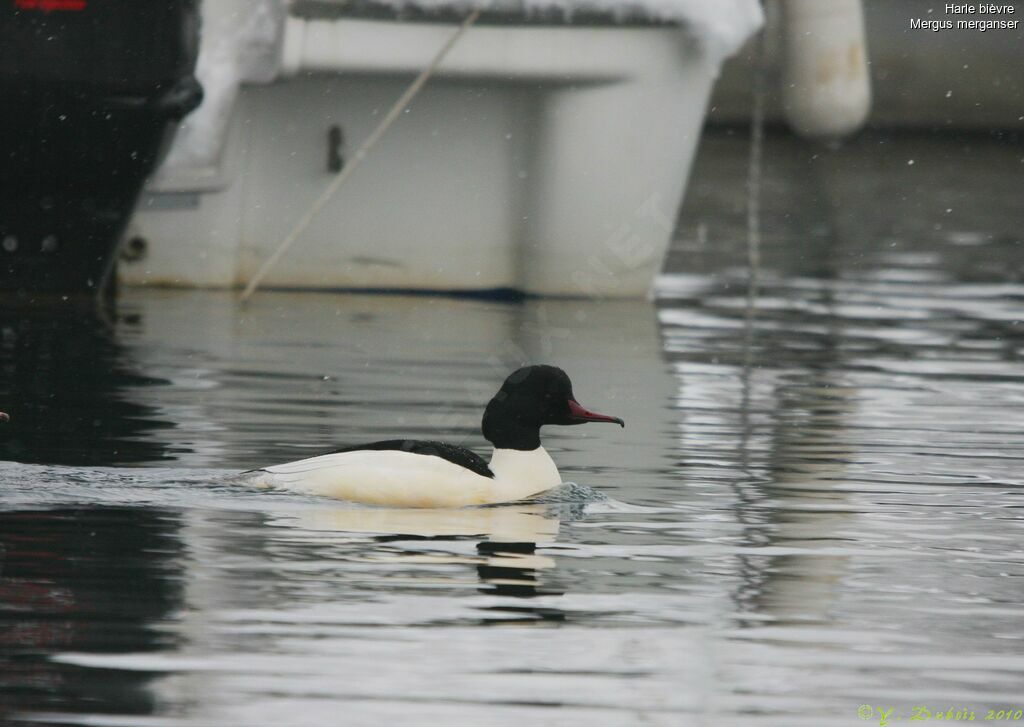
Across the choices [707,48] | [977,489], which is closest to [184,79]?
[707,48]

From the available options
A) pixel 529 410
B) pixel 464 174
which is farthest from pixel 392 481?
pixel 464 174

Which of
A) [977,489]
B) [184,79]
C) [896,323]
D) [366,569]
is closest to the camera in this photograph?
[366,569]

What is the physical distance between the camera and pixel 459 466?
757 cm

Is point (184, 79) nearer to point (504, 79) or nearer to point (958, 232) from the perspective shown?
point (504, 79)

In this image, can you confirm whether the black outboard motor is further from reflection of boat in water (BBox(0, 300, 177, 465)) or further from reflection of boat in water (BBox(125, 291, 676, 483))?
reflection of boat in water (BBox(125, 291, 676, 483))

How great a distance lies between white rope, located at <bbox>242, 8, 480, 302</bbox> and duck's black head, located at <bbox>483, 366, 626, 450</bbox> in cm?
637

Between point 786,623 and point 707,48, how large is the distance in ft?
30.5

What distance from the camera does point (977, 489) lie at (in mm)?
8195

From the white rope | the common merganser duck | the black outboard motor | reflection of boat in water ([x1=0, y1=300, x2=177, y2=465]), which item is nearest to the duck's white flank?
the common merganser duck

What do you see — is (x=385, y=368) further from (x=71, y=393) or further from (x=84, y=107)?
(x=84, y=107)

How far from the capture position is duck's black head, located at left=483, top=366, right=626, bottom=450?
25.6ft

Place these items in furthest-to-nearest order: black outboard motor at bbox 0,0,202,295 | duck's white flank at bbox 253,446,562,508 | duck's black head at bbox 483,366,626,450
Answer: black outboard motor at bbox 0,0,202,295, duck's black head at bbox 483,366,626,450, duck's white flank at bbox 253,446,562,508

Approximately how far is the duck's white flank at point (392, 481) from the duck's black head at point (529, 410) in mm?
182

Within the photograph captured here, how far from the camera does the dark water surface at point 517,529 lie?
512 cm
